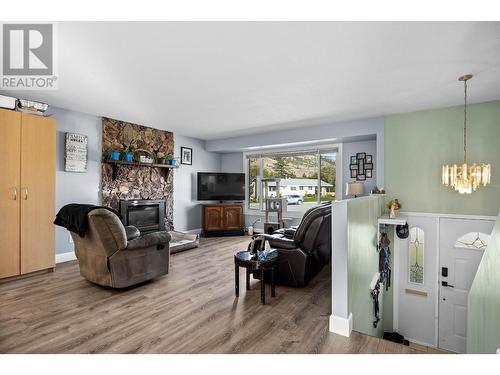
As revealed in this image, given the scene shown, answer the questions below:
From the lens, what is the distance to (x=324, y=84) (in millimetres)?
3256

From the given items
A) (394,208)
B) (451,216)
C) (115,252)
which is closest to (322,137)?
(394,208)

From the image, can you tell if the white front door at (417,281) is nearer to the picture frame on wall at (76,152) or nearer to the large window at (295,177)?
the large window at (295,177)

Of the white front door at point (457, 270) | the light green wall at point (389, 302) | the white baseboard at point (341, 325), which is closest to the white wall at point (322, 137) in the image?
the light green wall at point (389, 302)

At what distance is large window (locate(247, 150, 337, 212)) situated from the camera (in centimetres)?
626

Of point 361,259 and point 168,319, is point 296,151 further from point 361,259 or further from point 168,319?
point 168,319

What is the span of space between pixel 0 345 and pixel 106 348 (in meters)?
0.82

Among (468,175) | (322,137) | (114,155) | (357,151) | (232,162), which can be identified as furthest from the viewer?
(232,162)

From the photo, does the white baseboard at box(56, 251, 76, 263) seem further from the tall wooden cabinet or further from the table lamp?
the table lamp

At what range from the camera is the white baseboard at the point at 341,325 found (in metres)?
2.27

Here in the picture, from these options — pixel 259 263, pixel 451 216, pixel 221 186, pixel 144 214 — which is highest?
pixel 221 186

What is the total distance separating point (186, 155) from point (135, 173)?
1.45 metres

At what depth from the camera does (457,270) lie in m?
4.02

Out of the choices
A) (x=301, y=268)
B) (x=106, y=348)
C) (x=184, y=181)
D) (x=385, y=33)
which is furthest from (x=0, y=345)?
(x=184, y=181)
